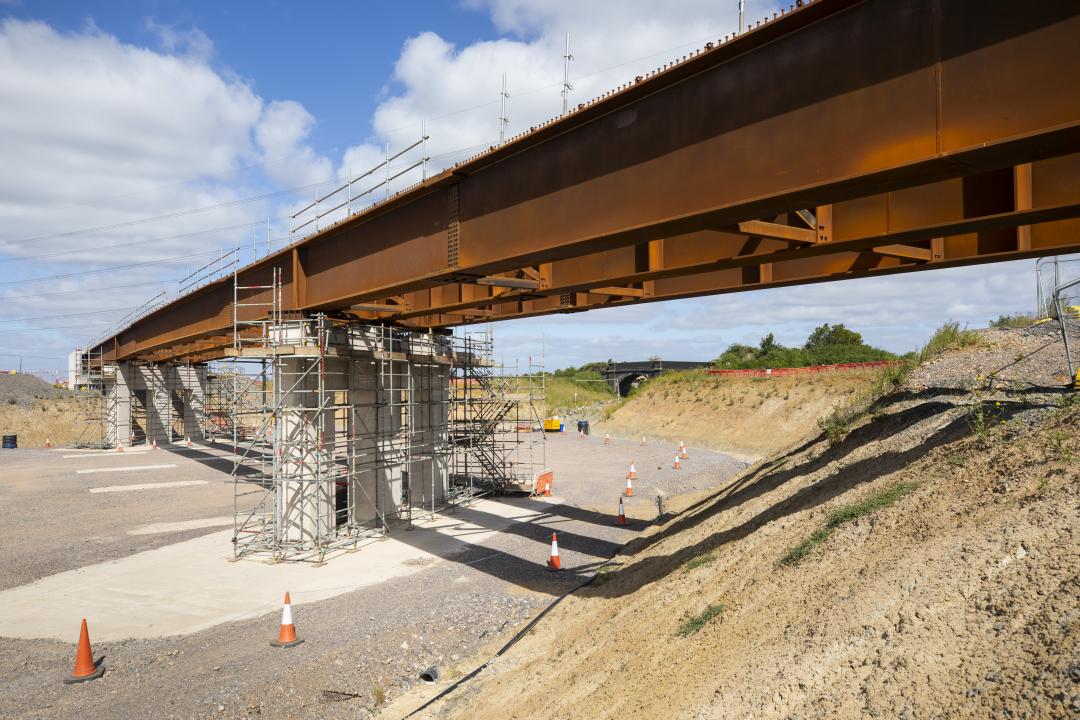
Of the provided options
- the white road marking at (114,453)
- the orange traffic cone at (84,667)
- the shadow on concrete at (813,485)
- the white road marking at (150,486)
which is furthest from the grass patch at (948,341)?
the white road marking at (114,453)

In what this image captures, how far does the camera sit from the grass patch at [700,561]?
28.1 feet

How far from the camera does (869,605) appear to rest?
5309mm

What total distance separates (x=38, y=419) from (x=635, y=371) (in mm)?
49902

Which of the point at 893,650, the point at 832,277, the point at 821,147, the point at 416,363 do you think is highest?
the point at 821,147

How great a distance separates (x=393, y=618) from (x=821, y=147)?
31.3ft

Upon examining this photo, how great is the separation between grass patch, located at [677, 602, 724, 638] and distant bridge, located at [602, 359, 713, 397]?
52.0 m

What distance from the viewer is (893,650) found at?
4.66 metres

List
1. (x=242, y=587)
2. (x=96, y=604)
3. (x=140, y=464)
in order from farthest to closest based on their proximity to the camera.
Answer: (x=140, y=464), (x=242, y=587), (x=96, y=604)

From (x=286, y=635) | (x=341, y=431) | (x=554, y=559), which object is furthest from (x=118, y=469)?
(x=554, y=559)

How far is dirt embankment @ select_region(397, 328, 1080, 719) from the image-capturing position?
4.24 metres

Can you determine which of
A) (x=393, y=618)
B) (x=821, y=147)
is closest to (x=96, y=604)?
(x=393, y=618)

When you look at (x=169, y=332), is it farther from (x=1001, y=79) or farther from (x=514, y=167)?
(x=1001, y=79)

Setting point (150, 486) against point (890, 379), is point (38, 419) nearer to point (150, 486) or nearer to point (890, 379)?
point (150, 486)

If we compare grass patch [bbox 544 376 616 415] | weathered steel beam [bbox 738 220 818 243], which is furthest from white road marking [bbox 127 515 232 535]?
grass patch [bbox 544 376 616 415]
